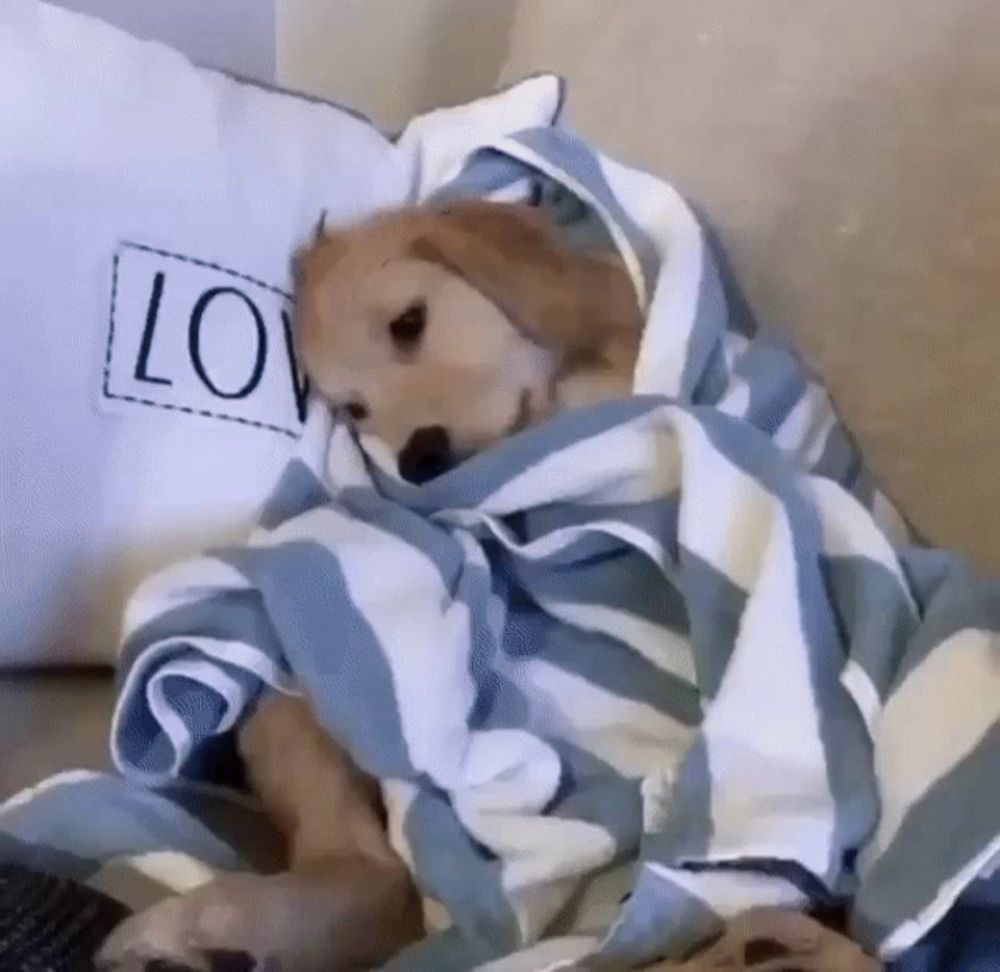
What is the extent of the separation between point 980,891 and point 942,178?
1.28 feet

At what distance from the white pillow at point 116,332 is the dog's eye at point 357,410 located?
1.1 inches

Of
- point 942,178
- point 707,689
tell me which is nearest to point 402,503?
point 707,689

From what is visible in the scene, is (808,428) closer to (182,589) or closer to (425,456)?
(425,456)

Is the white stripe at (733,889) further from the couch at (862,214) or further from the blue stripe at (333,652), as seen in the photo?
the couch at (862,214)

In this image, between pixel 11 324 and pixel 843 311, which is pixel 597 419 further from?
pixel 11 324

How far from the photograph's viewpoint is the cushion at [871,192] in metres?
0.87

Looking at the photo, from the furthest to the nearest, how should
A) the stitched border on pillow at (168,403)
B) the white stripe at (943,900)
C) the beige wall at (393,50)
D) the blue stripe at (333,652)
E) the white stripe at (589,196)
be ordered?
the beige wall at (393,50), the white stripe at (589,196), the stitched border on pillow at (168,403), the blue stripe at (333,652), the white stripe at (943,900)

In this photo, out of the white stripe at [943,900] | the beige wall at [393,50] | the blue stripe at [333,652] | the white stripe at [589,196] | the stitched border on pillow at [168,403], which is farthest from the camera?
the beige wall at [393,50]

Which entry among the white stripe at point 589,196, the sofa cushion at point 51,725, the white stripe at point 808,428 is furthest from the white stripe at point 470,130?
the sofa cushion at point 51,725

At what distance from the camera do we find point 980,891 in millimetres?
663

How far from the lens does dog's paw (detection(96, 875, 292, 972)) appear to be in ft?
2.11

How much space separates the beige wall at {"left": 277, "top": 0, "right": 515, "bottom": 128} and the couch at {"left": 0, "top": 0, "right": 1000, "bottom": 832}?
477 mm

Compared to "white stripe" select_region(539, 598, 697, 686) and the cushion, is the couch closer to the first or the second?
the cushion

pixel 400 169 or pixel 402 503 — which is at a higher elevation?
pixel 400 169
